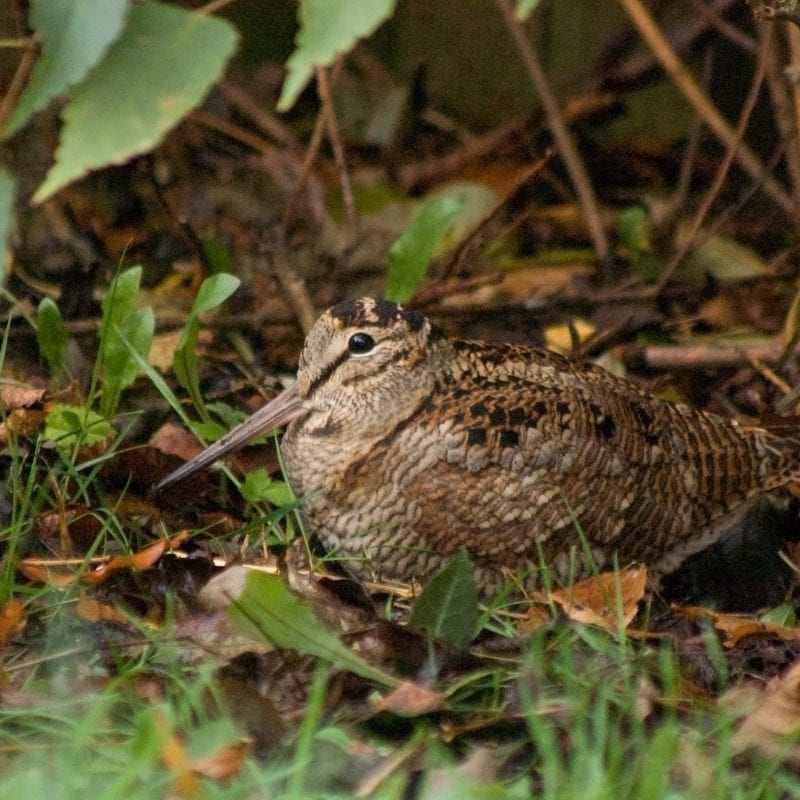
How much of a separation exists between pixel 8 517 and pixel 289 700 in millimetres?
874

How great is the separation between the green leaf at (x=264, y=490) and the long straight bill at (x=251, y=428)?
80 millimetres

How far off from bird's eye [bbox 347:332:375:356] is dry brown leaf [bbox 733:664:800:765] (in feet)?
3.97

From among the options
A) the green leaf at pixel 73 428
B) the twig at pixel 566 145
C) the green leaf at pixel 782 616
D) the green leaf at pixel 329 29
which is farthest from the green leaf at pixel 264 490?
the twig at pixel 566 145

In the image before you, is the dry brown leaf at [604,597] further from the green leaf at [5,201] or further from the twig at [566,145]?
the twig at [566,145]

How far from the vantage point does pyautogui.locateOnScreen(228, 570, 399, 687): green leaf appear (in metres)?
2.59

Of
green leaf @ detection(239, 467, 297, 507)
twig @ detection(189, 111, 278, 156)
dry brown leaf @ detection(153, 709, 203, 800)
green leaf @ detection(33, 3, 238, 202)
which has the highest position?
green leaf @ detection(33, 3, 238, 202)

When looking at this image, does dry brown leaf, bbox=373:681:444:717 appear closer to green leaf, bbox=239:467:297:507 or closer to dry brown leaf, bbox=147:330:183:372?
green leaf, bbox=239:467:297:507

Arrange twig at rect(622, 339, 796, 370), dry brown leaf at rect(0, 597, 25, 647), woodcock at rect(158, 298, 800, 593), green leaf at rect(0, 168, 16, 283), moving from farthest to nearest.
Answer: twig at rect(622, 339, 796, 370) < woodcock at rect(158, 298, 800, 593) < dry brown leaf at rect(0, 597, 25, 647) < green leaf at rect(0, 168, 16, 283)

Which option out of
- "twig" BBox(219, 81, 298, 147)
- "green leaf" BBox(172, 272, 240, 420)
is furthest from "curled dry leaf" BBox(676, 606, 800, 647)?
"twig" BBox(219, 81, 298, 147)

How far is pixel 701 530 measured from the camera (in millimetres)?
3541

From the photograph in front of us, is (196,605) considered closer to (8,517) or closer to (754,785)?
(8,517)

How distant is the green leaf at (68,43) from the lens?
6.78 ft

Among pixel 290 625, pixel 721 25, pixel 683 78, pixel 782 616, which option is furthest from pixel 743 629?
pixel 721 25

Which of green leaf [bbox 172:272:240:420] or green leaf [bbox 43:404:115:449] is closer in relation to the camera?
green leaf [bbox 43:404:115:449]
